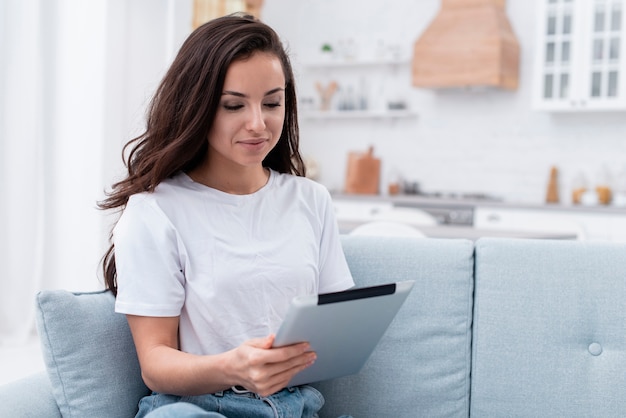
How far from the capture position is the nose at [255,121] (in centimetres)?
153

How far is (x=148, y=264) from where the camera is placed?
148 cm

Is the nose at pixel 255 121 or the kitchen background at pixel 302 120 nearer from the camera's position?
the nose at pixel 255 121

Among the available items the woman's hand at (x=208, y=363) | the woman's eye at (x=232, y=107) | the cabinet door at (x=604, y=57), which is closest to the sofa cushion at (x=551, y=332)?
the woman's hand at (x=208, y=363)

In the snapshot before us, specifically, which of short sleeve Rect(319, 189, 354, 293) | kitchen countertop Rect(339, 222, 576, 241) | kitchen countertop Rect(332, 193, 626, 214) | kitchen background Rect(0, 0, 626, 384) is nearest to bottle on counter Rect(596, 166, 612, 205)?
kitchen background Rect(0, 0, 626, 384)

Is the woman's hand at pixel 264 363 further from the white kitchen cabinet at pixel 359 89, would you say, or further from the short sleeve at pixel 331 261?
the white kitchen cabinet at pixel 359 89

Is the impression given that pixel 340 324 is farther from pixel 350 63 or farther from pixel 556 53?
pixel 350 63

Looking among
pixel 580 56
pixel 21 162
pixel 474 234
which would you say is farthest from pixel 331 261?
pixel 580 56

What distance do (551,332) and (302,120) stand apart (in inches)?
191

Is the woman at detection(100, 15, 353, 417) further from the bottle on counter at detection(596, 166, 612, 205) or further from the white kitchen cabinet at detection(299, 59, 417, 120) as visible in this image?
the white kitchen cabinet at detection(299, 59, 417, 120)

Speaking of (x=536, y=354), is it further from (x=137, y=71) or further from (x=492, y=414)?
(x=137, y=71)

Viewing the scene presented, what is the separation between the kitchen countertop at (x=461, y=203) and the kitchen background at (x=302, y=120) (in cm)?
3

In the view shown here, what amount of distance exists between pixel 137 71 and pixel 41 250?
123cm

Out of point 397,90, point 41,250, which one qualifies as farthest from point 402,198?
point 41,250

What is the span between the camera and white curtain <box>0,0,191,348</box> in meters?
3.94
